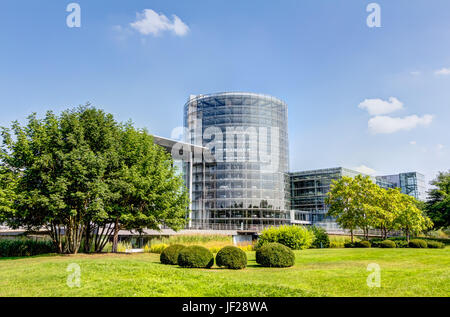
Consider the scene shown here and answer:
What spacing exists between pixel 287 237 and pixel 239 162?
42.7 metres

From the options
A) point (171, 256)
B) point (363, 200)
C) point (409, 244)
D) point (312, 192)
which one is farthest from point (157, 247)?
point (312, 192)

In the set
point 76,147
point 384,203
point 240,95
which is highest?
point 240,95

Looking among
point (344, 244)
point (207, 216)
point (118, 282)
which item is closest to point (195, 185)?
point (207, 216)

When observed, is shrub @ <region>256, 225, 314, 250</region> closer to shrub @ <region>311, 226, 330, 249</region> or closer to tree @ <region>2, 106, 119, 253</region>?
shrub @ <region>311, 226, 330, 249</region>

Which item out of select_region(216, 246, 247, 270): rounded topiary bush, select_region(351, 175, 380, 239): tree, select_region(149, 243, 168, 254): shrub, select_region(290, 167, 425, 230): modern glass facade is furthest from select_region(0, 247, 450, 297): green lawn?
select_region(290, 167, 425, 230): modern glass facade

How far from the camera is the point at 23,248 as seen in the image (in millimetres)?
25141

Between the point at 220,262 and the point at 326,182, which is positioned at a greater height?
the point at 326,182

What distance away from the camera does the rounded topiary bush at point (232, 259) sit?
53.1 ft

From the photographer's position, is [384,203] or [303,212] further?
[303,212]

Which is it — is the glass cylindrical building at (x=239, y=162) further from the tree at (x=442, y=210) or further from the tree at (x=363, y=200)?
the tree at (x=363, y=200)

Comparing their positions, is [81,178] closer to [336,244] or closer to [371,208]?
[336,244]
